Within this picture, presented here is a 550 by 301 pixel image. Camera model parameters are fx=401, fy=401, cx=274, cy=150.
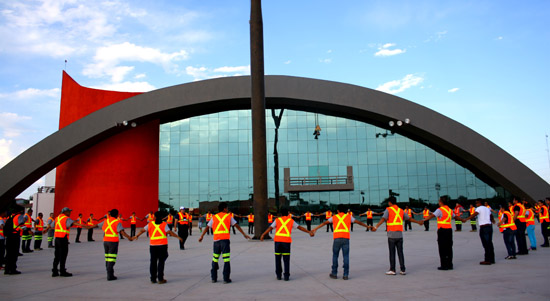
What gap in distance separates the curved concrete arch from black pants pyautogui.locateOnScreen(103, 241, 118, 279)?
2403 centimetres

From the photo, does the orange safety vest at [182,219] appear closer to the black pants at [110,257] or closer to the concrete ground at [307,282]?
the concrete ground at [307,282]

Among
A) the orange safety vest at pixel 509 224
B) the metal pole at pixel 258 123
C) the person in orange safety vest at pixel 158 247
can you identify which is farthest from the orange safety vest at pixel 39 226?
the orange safety vest at pixel 509 224

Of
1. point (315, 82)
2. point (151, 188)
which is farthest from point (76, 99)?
point (315, 82)

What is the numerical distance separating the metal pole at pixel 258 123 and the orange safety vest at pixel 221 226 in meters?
11.5

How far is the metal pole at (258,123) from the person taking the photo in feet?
66.5

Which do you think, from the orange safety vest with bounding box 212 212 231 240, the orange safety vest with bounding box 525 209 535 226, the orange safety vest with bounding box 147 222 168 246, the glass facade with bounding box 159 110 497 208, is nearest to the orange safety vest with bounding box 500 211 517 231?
the orange safety vest with bounding box 525 209 535 226

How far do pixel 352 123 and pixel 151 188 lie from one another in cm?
1788

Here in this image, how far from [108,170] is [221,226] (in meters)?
27.6

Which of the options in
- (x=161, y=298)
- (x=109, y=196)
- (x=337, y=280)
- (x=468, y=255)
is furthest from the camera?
(x=109, y=196)

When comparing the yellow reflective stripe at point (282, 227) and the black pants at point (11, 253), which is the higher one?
the yellow reflective stripe at point (282, 227)

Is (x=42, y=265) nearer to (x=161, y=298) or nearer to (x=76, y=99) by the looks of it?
(x=161, y=298)

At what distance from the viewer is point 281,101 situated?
1313 inches

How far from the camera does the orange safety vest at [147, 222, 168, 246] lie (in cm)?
861

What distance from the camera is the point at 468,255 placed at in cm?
1177
